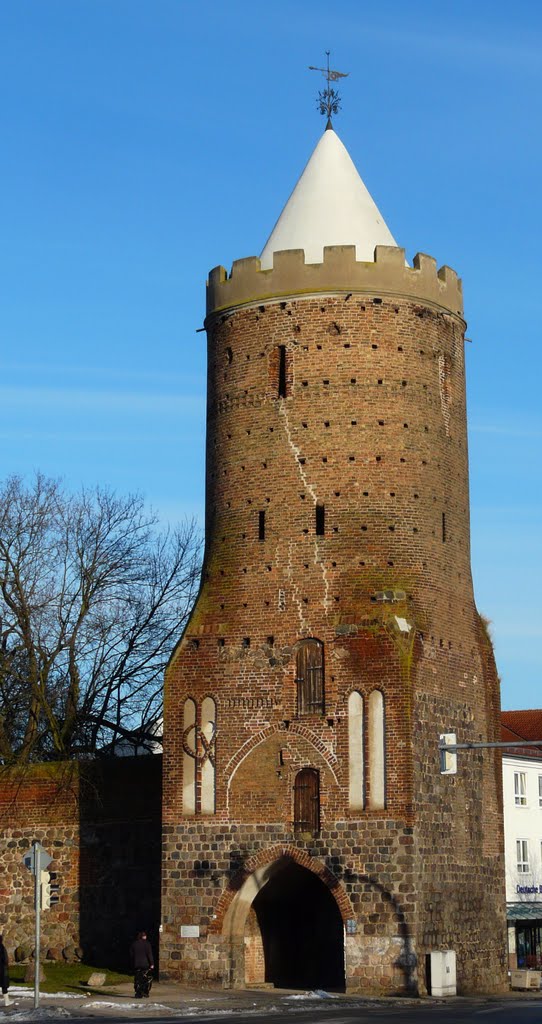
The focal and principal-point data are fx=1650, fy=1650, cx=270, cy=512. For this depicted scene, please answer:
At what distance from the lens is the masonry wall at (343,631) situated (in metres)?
30.1

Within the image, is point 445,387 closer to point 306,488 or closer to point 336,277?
point 336,277

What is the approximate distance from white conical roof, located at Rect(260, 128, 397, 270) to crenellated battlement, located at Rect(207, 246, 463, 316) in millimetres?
494

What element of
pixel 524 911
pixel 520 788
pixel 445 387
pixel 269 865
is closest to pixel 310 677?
pixel 269 865

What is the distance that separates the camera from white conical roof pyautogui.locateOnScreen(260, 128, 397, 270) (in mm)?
33656

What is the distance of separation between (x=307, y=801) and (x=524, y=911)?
839 inches

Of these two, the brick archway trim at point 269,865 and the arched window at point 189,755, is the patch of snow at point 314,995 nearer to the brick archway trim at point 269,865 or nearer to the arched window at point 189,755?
the brick archway trim at point 269,865

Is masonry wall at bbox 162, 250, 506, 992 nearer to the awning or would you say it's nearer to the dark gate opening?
the dark gate opening

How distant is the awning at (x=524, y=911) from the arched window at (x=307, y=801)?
19906 millimetres

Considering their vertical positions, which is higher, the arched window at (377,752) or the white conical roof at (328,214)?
the white conical roof at (328,214)

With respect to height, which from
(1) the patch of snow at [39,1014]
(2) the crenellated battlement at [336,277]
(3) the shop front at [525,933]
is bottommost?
(3) the shop front at [525,933]

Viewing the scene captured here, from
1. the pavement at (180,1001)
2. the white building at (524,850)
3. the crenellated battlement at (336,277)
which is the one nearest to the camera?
the pavement at (180,1001)

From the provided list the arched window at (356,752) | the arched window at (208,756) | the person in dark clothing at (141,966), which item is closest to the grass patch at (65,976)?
the person in dark clothing at (141,966)

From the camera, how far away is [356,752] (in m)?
30.4

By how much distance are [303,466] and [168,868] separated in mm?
8135
